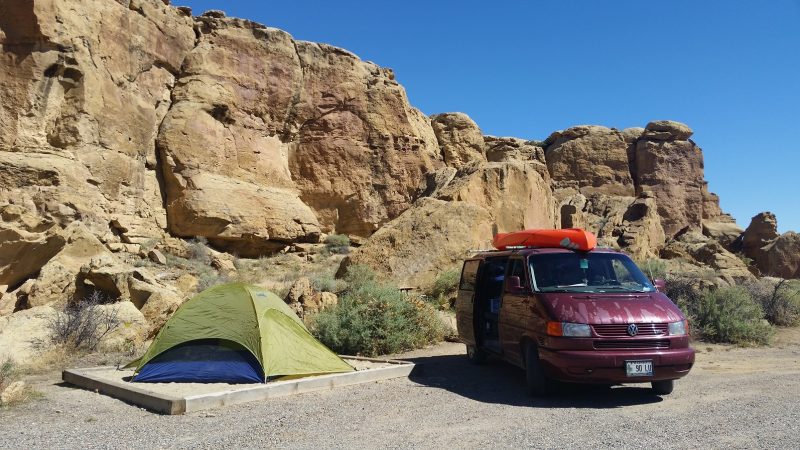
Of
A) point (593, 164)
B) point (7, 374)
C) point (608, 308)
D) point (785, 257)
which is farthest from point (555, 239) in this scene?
point (593, 164)

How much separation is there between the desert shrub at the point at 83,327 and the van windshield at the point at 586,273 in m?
7.90

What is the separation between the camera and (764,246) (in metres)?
42.9

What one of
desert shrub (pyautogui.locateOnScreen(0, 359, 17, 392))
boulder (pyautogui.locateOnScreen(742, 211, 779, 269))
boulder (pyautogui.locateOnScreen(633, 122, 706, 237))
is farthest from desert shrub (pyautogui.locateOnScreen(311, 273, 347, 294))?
boulder (pyautogui.locateOnScreen(633, 122, 706, 237))

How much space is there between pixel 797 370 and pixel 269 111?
27047mm

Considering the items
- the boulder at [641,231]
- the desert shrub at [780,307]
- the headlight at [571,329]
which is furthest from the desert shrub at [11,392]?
the boulder at [641,231]

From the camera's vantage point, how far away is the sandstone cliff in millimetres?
15906

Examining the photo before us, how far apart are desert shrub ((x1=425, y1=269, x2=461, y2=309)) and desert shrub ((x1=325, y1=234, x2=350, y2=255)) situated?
14811 mm

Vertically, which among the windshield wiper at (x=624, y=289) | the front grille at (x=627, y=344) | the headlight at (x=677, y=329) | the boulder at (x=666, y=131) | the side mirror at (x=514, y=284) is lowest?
the front grille at (x=627, y=344)

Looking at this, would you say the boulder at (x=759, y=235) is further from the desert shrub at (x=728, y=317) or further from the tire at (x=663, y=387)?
the tire at (x=663, y=387)

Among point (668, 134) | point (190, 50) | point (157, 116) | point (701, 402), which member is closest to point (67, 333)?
point (701, 402)

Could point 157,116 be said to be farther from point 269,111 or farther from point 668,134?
point 668,134

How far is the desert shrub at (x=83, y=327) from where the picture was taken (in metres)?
10.0

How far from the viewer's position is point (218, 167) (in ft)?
87.7

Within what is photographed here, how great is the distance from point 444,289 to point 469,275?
224 inches
